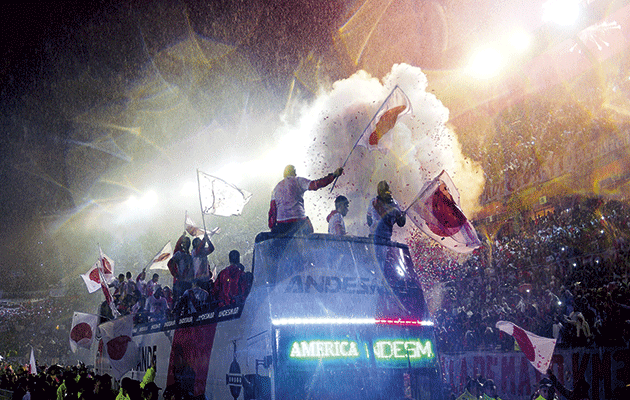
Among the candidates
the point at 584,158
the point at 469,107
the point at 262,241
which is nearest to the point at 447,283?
the point at 584,158

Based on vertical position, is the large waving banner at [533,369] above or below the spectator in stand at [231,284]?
below

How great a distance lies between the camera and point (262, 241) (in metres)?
6.58

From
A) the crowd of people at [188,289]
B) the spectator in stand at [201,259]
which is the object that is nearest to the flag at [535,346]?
the crowd of people at [188,289]

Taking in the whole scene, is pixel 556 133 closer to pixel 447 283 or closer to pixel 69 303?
pixel 447 283

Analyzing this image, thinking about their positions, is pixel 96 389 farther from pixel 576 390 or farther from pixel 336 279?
pixel 576 390

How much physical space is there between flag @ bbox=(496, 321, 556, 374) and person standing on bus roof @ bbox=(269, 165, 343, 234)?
3566 millimetres

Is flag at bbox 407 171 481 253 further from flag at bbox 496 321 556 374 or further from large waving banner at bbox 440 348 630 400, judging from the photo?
large waving banner at bbox 440 348 630 400

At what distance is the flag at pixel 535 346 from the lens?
24.2 feet

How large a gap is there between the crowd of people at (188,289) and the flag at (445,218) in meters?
2.97

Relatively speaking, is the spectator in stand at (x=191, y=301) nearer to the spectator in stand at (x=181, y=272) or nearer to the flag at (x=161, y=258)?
the spectator in stand at (x=181, y=272)

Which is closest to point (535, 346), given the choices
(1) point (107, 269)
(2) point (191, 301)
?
(2) point (191, 301)

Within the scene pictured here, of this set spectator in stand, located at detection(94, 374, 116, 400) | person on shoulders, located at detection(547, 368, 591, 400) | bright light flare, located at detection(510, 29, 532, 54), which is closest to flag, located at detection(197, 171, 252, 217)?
spectator in stand, located at detection(94, 374, 116, 400)

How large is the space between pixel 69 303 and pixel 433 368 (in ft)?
120

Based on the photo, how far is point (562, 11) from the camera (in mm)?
24750
